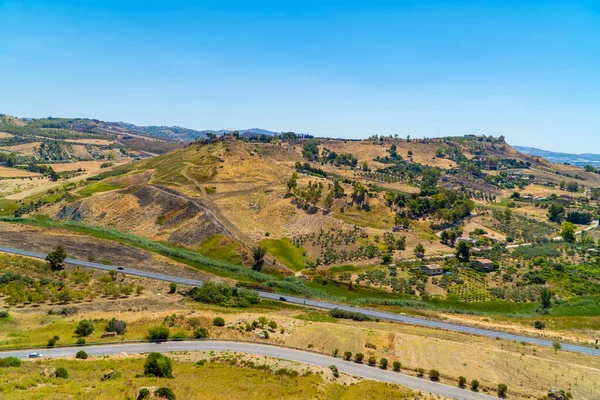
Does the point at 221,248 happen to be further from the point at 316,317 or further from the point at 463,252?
the point at 463,252

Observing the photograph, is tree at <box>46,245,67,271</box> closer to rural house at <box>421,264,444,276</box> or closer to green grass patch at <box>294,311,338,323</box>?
green grass patch at <box>294,311,338,323</box>

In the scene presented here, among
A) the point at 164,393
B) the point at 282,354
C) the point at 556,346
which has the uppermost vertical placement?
the point at 164,393

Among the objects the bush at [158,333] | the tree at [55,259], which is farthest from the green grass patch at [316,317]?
the tree at [55,259]

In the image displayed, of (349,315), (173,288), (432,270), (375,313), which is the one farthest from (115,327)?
(432,270)

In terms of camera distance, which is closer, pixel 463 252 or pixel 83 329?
pixel 83 329

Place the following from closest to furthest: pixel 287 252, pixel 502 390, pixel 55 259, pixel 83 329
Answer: pixel 502 390 → pixel 83 329 → pixel 55 259 → pixel 287 252

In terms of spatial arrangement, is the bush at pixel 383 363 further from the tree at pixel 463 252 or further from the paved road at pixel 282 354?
the tree at pixel 463 252
